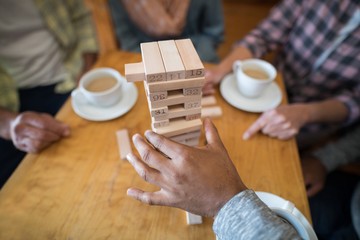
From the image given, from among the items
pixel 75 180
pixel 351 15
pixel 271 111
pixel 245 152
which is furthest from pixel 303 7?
pixel 75 180

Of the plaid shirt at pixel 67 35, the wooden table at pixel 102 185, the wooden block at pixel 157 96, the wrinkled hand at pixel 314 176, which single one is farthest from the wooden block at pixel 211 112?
the plaid shirt at pixel 67 35

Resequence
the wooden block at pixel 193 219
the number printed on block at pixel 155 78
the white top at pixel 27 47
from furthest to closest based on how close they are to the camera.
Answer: the white top at pixel 27 47, the wooden block at pixel 193 219, the number printed on block at pixel 155 78

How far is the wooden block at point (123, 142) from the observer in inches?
24.8

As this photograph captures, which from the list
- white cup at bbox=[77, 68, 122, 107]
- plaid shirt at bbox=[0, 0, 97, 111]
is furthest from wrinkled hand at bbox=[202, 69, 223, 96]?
plaid shirt at bbox=[0, 0, 97, 111]

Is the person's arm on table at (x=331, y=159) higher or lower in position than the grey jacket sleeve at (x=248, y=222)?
lower

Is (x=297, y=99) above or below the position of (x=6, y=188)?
below

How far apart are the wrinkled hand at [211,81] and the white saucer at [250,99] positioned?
0.02 metres

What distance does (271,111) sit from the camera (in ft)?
2.32

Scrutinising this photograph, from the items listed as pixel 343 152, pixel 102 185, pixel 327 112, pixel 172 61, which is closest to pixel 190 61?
pixel 172 61

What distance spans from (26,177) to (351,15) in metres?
1.19

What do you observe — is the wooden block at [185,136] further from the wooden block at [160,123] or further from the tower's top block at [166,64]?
the tower's top block at [166,64]

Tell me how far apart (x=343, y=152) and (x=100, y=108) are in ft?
3.19

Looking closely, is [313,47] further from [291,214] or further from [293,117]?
[291,214]

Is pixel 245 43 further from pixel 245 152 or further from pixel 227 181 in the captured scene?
pixel 227 181
